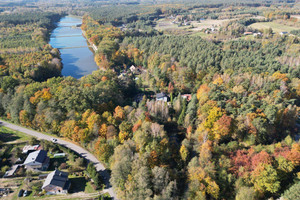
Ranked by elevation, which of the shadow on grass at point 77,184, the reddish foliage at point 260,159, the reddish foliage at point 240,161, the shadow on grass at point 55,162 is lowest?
the shadow on grass at point 55,162

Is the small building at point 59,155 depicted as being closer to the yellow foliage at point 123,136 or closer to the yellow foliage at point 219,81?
the yellow foliage at point 123,136

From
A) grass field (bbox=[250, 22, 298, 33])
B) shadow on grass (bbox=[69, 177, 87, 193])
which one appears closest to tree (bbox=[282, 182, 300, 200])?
shadow on grass (bbox=[69, 177, 87, 193])

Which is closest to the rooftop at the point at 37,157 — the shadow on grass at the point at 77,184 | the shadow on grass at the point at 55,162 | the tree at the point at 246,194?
the shadow on grass at the point at 55,162

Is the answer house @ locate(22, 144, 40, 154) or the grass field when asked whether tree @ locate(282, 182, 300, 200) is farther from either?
the grass field

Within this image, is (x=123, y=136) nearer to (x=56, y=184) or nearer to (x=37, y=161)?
(x=56, y=184)

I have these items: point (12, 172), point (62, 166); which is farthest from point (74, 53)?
point (62, 166)

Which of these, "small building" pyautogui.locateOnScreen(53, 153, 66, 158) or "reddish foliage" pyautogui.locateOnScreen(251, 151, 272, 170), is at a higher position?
"reddish foliage" pyautogui.locateOnScreen(251, 151, 272, 170)
